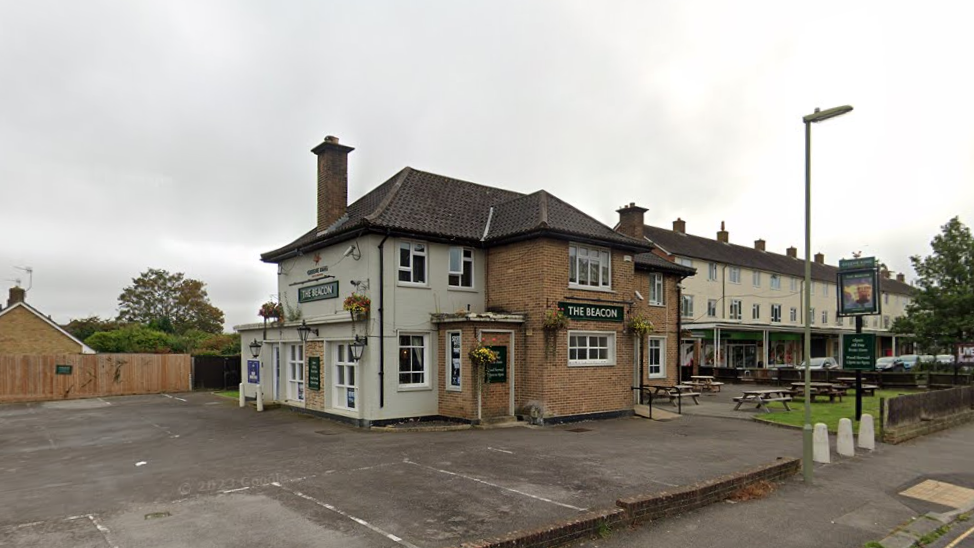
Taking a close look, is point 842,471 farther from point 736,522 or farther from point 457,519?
point 457,519

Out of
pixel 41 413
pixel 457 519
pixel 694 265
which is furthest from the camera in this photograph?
pixel 694 265

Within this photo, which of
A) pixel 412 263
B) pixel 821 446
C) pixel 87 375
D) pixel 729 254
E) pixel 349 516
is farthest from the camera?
pixel 729 254

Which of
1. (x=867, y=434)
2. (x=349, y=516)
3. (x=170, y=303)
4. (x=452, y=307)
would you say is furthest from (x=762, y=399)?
(x=170, y=303)

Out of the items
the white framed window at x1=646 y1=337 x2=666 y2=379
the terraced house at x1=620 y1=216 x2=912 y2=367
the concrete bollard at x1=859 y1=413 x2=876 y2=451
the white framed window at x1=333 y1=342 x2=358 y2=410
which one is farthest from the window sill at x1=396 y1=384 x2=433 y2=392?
the terraced house at x1=620 y1=216 x2=912 y2=367

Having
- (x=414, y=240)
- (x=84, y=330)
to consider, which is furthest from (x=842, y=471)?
(x=84, y=330)

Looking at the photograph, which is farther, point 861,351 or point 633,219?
point 633,219

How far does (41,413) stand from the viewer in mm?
21047

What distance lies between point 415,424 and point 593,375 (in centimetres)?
556

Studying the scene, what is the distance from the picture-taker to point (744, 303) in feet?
150

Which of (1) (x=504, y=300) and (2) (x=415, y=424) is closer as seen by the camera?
(2) (x=415, y=424)

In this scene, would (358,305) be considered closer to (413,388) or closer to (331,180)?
(413,388)

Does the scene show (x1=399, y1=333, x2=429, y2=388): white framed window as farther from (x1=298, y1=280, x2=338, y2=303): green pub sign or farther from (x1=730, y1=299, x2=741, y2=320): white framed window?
(x1=730, y1=299, x2=741, y2=320): white framed window

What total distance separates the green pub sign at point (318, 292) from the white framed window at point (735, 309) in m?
34.5

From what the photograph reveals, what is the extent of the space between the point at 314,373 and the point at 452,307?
4860mm
